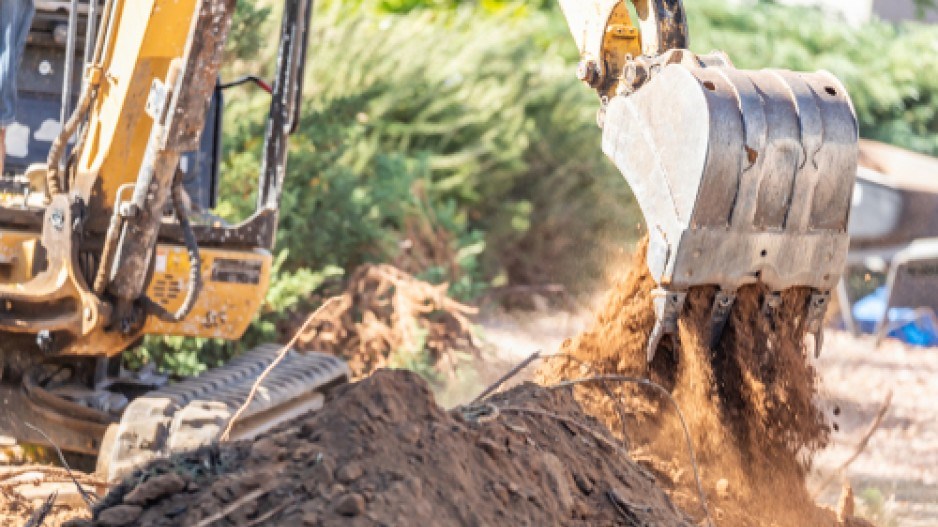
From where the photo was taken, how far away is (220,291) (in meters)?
6.86

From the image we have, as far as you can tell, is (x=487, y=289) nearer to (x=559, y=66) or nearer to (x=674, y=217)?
(x=559, y=66)

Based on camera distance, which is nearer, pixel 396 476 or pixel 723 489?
pixel 396 476

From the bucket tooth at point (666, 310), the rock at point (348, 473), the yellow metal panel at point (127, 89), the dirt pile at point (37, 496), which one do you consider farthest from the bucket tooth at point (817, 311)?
the yellow metal panel at point (127, 89)

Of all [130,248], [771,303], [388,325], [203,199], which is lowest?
[388,325]

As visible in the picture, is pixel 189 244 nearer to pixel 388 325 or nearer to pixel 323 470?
pixel 323 470

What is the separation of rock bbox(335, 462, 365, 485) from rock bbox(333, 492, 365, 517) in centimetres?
11

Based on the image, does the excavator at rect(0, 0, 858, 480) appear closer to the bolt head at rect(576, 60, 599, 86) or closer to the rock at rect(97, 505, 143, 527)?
the bolt head at rect(576, 60, 599, 86)

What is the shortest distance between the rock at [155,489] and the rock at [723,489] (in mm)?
2105

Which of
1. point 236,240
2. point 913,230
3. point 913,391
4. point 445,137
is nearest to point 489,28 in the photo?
point 445,137

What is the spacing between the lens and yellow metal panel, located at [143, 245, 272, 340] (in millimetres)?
6723

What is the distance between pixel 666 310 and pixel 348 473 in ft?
5.23

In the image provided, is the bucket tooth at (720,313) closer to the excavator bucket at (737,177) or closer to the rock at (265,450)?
the excavator bucket at (737,177)

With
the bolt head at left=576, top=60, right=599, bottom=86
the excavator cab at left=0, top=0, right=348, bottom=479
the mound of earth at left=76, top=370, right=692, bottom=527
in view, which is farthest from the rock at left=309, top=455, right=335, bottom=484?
the excavator cab at left=0, top=0, right=348, bottom=479

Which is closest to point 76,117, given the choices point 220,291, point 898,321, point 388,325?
point 220,291
